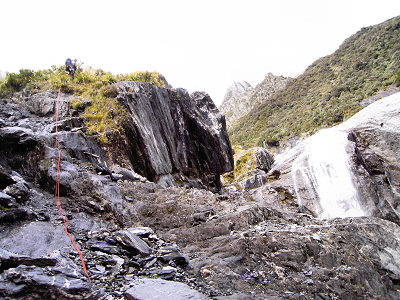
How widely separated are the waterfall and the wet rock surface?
20.0 ft

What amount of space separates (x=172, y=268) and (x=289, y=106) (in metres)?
96.5

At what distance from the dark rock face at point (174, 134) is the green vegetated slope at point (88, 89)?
876 mm

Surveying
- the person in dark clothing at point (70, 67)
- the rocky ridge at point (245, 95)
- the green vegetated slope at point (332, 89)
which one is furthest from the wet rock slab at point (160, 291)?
the rocky ridge at point (245, 95)

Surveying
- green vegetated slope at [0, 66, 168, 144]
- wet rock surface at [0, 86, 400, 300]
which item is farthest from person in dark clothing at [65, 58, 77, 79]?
wet rock surface at [0, 86, 400, 300]

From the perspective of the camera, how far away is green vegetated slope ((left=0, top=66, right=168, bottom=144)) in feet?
52.8

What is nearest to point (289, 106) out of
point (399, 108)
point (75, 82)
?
point (399, 108)

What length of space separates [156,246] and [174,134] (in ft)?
47.2

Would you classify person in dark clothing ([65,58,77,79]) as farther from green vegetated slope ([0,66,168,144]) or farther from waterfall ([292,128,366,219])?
waterfall ([292,128,366,219])

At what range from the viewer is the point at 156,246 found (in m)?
7.14

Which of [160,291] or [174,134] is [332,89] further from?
[160,291]

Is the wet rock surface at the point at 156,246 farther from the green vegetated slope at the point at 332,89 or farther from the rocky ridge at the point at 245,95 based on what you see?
the rocky ridge at the point at 245,95

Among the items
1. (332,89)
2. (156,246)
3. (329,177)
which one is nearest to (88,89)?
(156,246)

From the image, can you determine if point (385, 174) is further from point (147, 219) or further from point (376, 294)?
point (147, 219)

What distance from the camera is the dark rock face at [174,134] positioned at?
17.0 metres
